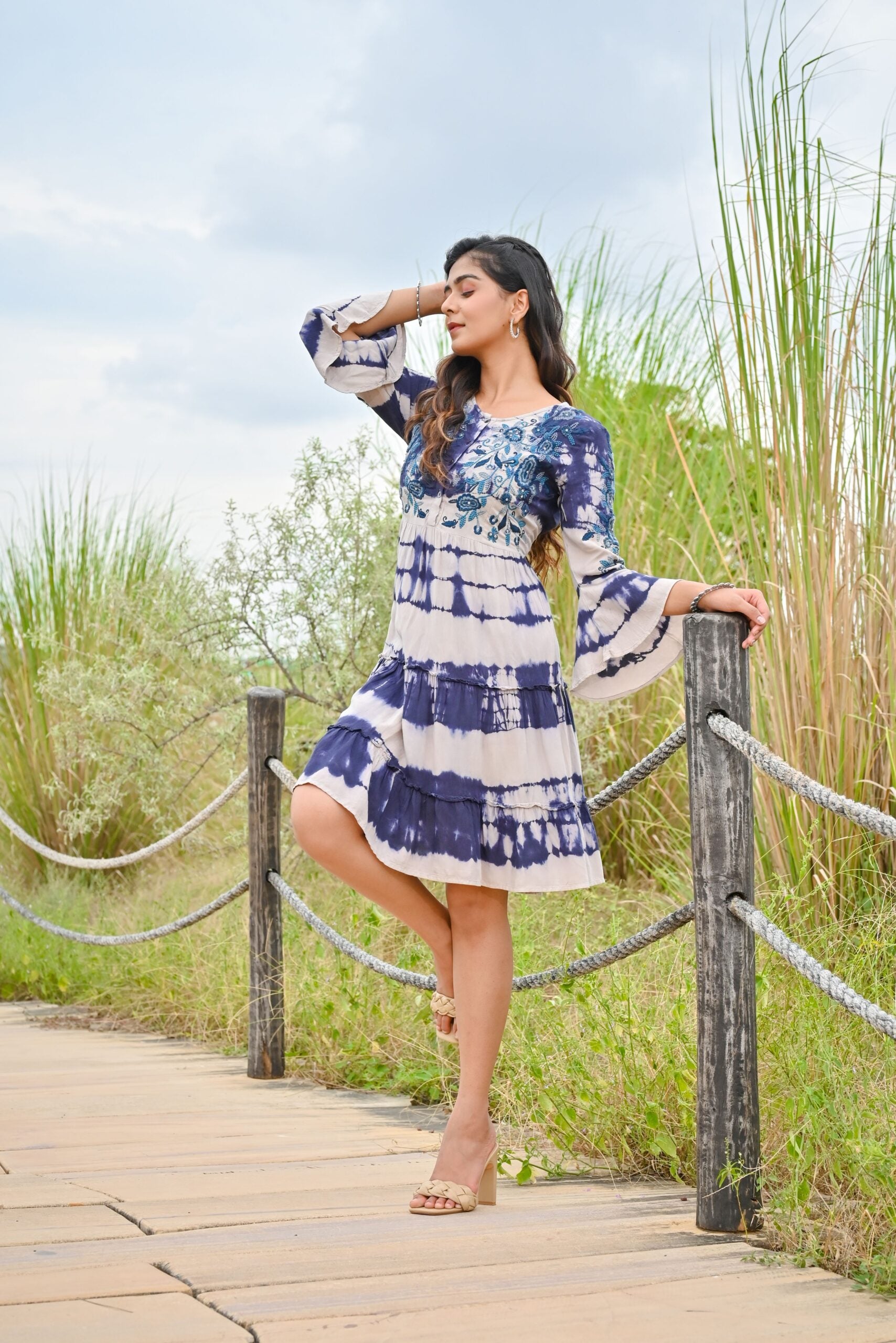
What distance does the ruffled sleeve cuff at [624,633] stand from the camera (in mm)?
2660

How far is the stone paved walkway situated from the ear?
5.48ft

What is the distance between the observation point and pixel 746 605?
8.14 ft

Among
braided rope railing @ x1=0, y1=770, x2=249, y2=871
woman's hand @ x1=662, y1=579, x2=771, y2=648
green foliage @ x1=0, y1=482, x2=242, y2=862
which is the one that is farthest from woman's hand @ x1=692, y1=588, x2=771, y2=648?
green foliage @ x1=0, y1=482, x2=242, y2=862

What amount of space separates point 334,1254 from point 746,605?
1.24 meters

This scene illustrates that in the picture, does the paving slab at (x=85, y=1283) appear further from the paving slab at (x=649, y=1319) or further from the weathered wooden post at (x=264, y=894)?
the weathered wooden post at (x=264, y=894)

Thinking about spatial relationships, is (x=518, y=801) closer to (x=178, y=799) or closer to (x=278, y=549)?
(x=278, y=549)

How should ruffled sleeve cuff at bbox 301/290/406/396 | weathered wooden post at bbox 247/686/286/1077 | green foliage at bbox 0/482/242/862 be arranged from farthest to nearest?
green foliage at bbox 0/482/242/862
weathered wooden post at bbox 247/686/286/1077
ruffled sleeve cuff at bbox 301/290/406/396

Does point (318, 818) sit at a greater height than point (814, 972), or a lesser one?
greater

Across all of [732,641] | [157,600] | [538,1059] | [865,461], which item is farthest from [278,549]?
[732,641]

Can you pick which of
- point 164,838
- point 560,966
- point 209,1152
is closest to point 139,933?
point 164,838

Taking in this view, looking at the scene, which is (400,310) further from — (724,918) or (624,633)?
(724,918)

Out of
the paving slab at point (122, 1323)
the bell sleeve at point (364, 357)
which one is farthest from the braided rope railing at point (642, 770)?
the paving slab at point (122, 1323)

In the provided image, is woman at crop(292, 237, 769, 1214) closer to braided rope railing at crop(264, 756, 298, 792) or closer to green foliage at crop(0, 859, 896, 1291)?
green foliage at crop(0, 859, 896, 1291)

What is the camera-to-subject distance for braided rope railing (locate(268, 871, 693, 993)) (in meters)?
2.63
